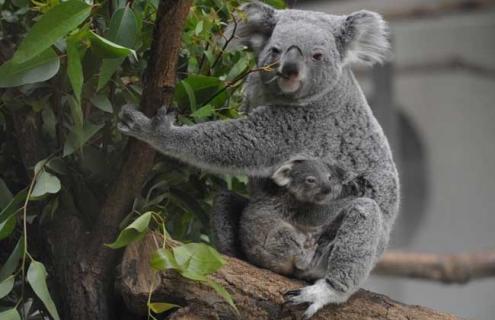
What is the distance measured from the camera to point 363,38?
11.7 ft

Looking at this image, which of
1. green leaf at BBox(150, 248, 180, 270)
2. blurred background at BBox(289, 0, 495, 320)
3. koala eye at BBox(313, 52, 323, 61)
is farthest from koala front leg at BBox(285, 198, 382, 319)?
blurred background at BBox(289, 0, 495, 320)

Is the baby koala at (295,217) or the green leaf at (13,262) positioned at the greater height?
the baby koala at (295,217)

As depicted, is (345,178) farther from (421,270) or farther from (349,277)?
(421,270)

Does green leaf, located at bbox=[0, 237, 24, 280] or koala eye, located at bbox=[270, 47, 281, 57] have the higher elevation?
koala eye, located at bbox=[270, 47, 281, 57]

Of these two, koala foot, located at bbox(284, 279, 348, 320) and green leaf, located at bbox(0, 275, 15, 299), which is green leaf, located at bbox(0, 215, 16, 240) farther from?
koala foot, located at bbox(284, 279, 348, 320)

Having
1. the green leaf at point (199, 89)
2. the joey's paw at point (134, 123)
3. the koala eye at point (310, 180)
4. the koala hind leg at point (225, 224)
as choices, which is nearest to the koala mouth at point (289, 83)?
the green leaf at point (199, 89)

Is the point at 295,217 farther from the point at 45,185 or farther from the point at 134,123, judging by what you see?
the point at 45,185

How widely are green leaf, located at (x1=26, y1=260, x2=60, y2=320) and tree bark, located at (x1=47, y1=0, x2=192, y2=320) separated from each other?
0.61 ft

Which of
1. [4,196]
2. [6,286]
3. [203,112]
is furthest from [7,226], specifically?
[203,112]

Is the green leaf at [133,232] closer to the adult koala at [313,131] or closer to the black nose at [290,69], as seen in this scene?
the adult koala at [313,131]

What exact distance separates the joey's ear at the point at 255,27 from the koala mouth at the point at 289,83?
278mm

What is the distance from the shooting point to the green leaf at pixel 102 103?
2.92m

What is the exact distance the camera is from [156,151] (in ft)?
9.89

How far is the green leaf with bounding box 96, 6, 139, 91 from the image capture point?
109 inches
